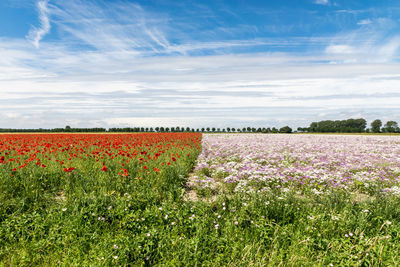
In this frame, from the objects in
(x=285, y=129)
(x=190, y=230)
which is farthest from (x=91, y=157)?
(x=285, y=129)

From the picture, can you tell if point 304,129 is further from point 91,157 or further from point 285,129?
point 91,157

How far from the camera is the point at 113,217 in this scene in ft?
15.6

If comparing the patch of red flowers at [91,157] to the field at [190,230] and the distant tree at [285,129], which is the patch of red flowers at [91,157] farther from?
the distant tree at [285,129]

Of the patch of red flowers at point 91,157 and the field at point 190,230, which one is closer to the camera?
the field at point 190,230

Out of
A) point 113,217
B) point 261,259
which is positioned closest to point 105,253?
point 113,217

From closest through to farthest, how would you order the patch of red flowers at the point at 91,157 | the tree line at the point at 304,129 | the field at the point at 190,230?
the field at the point at 190,230 → the patch of red flowers at the point at 91,157 → the tree line at the point at 304,129

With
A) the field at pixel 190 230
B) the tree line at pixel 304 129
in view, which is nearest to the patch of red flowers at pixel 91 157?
the field at pixel 190 230

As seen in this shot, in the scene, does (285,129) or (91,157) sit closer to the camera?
(91,157)

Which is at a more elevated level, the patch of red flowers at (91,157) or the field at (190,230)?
the patch of red flowers at (91,157)

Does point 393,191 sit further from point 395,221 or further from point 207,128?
point 207,128

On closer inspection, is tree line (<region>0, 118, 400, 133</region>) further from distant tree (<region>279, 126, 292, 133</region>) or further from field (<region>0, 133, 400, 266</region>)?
field (<region>0, 133, 400, 266</region>)

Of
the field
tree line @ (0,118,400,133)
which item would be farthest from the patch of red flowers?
tree line @ (0,118,400,133)

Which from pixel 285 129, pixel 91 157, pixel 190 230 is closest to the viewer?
pixel 190 230

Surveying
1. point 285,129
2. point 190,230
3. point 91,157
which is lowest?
point 190,230
